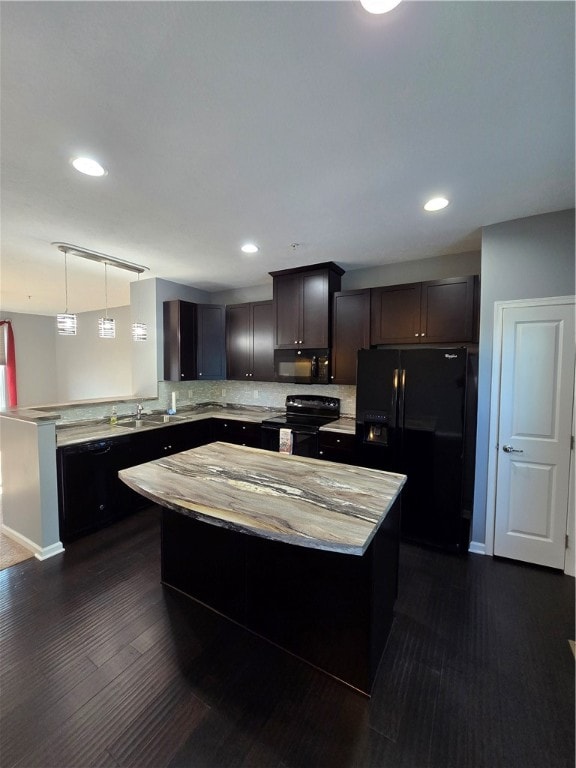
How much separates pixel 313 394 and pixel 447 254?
225 centimetres

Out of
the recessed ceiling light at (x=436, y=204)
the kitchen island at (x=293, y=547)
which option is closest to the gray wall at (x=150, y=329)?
the kitchen island at (x=293, y=547)

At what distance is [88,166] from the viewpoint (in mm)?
1773

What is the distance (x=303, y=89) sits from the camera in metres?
1.29

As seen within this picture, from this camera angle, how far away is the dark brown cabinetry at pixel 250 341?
167 inches

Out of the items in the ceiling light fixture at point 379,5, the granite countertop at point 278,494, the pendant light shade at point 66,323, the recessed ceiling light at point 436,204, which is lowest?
the granite countertop at point 278,494

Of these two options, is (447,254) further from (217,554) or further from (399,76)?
(217,554)

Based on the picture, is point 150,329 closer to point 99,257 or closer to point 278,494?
point 99,257

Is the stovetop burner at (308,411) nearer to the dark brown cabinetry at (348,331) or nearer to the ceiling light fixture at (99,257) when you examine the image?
the dark brown cabinetry at (348,331)

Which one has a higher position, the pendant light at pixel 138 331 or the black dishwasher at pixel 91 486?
the pendant light at pixel 138 331

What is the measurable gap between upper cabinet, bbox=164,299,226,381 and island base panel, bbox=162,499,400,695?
8.40ft

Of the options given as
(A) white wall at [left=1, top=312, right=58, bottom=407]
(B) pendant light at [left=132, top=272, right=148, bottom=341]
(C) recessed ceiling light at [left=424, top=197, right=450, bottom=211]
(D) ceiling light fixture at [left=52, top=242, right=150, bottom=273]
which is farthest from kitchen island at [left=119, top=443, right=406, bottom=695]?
(A) white wall at [left=1, top=312, right=58, bottom=407]

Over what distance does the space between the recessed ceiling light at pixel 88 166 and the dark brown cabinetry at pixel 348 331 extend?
A: 2.46 metres

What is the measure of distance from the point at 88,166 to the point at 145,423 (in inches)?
108

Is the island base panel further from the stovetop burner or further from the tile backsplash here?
the tile backsplash
